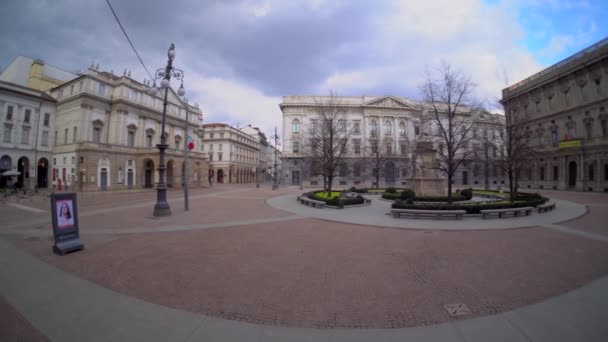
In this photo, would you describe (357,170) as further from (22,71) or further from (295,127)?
(22,71)

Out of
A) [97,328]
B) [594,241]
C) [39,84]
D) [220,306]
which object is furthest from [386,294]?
[39,84]

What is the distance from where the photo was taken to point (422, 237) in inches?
310

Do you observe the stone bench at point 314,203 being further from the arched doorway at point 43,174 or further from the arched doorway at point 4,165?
the arched doorway at point 43,174

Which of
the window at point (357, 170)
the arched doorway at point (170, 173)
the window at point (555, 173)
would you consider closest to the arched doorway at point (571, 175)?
the window at point (555, 173)

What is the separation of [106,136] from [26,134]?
11.0 m

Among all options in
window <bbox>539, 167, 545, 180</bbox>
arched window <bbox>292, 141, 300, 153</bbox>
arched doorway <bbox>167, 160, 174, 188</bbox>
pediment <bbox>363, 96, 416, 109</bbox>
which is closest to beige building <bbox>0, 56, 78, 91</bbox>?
arched doorway <bbox>167, 160, 174, 188</bbox>

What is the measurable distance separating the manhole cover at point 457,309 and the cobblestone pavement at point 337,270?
7cm

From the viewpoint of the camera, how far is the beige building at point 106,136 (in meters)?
31.2

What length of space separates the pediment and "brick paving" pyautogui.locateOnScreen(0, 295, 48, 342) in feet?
180

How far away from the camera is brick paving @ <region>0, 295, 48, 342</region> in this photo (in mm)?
2850

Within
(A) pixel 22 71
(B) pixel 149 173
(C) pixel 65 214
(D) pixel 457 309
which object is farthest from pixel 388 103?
(A) pixel 22 71

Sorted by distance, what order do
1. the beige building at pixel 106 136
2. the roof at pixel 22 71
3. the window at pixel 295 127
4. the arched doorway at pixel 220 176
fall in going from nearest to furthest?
the beige building at pixel 106 136, the roof at pixel 22 71, the window at pixel 295 127, the arched doorway at pixel 220 176

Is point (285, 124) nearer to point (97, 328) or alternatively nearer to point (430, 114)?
point (430, 114)

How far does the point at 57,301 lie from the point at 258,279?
3324 mm
